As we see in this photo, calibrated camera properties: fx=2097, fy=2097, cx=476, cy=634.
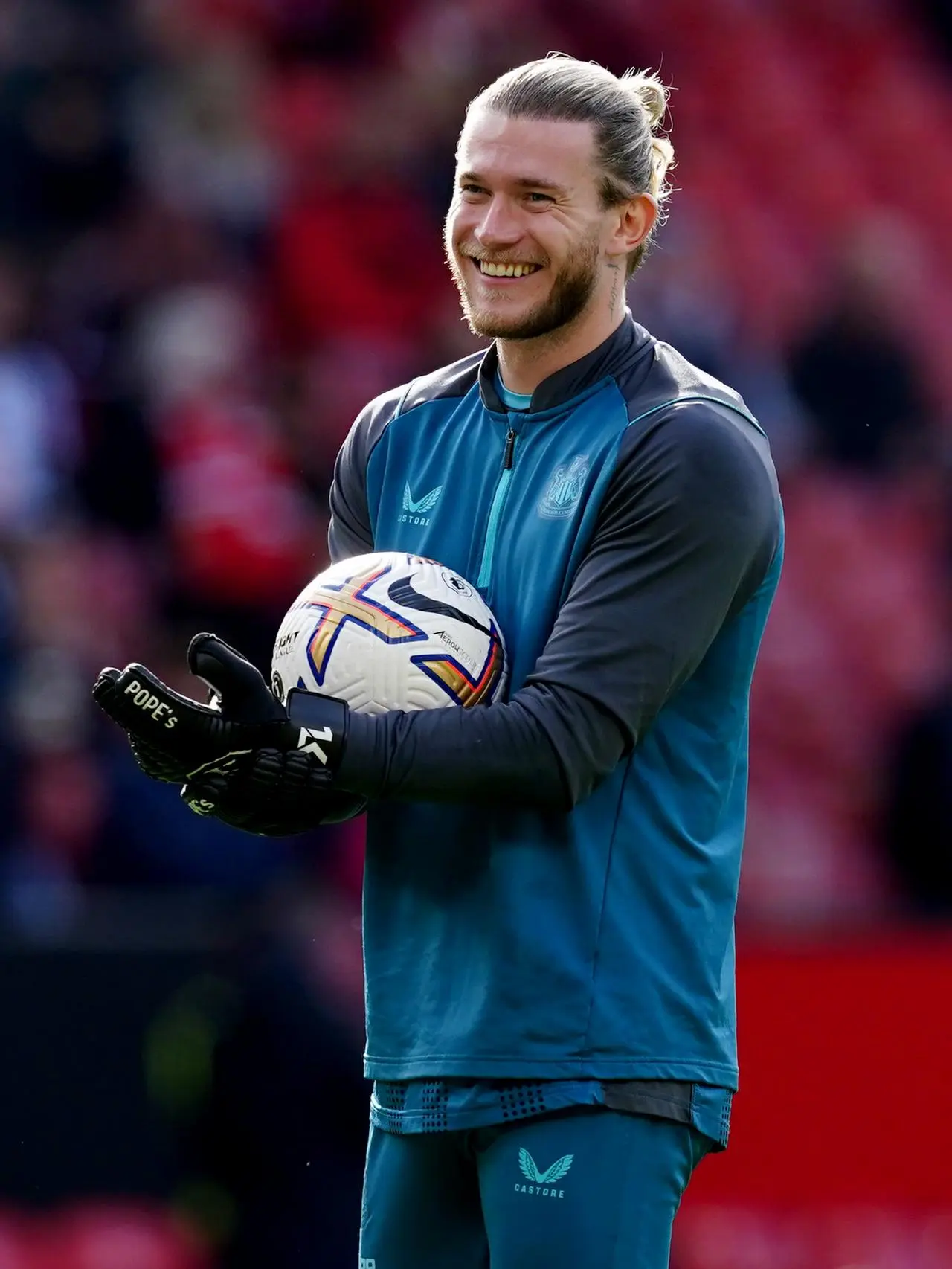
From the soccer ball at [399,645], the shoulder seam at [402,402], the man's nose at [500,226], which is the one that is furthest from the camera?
the shoulder seam at [402,402]

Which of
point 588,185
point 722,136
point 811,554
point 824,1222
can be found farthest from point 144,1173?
point 722,136

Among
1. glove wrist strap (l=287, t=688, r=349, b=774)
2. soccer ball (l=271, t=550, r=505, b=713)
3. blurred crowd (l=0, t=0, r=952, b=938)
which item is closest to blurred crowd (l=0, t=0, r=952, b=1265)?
blurred crowd (l=0, t=0, r=952, b=938)

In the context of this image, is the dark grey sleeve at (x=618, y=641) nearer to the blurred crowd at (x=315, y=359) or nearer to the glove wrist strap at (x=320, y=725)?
the glove wrist strap at (x=320, y=725)

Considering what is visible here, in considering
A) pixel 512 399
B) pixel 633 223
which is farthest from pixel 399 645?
pixel 633 223

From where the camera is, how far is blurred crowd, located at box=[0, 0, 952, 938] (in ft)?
23.5

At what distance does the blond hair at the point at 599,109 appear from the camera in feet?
11.2

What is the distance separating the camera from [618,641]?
Result: 3168 mm

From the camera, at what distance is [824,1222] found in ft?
20.6

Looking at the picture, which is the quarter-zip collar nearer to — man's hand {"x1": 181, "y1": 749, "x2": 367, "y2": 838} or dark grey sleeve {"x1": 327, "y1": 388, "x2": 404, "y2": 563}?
dark grey sleeve {"x1": 327, "y1": 388, "x2": 404, "y2": 563}

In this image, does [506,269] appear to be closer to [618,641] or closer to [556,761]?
[618,641]

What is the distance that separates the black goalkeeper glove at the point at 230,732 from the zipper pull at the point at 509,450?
1.75 feet

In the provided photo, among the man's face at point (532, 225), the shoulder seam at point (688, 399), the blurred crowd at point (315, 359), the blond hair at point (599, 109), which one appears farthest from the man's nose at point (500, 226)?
the blurred crowd at point (315, 359)

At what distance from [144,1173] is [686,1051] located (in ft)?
10.3

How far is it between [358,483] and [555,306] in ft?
1.74
